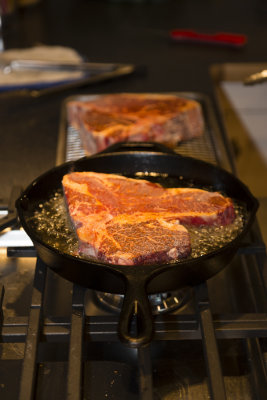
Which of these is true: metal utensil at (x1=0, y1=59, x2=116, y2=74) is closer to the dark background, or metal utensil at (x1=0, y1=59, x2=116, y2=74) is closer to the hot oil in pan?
the dark background

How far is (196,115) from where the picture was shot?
4.56 feet

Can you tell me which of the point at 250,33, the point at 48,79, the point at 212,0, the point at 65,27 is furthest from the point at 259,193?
the point at 212,0

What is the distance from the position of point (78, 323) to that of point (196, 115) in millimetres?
786

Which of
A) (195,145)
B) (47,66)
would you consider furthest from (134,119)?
(47,66)

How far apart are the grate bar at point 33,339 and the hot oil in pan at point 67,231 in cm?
5

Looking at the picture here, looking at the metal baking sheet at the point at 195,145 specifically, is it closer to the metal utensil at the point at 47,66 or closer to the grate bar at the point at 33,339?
the metal utensil at the point at 47,66

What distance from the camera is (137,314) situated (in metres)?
0.69

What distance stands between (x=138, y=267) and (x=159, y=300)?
5.3 inches

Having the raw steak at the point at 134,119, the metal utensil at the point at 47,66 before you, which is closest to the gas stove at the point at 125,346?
the raw steak at the point at 134,119

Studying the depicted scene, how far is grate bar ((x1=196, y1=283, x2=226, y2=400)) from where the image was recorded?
0.67 meters

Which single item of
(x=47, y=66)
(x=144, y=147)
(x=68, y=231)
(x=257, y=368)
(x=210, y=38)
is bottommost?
(x=257, y=368)

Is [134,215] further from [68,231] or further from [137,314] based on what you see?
[137,314]

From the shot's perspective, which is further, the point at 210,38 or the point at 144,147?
the point at 210,38

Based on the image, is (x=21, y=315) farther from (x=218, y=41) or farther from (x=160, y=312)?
(x=218, y=41)
